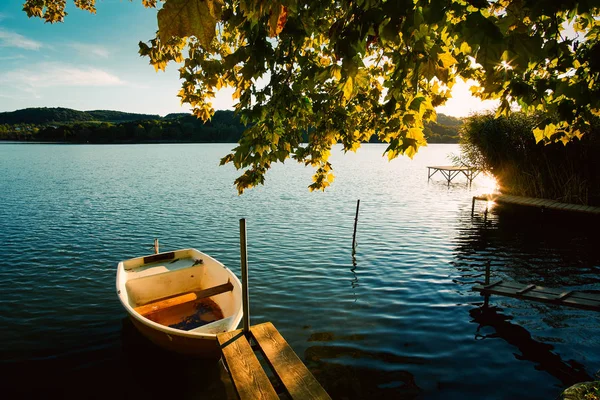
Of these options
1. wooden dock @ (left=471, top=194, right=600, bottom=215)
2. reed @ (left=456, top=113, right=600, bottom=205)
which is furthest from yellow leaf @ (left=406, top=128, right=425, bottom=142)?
reed @ (left=456, top=113, right=600, bottom=205)

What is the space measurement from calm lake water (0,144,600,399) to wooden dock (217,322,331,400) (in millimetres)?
2530

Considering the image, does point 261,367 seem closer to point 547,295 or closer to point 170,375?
point 170,375

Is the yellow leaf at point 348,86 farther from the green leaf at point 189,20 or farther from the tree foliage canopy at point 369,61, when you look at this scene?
the green leaf at point 189,20

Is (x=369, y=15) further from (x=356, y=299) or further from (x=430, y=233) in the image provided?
(x=430, y=233)

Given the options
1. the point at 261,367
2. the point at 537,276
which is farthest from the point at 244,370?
the point at 537,276

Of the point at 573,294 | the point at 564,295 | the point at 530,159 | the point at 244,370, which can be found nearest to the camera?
the point at 244,370

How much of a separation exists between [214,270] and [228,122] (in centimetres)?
18002

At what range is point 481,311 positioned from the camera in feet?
38.4

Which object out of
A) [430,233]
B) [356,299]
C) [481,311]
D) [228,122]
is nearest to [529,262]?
[430,233]

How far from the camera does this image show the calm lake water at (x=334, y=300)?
8.44 metres

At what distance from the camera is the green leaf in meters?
1.51

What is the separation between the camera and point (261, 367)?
18.4ft

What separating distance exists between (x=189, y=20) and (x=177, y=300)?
1060 centimetres

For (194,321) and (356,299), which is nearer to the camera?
(194,321)
